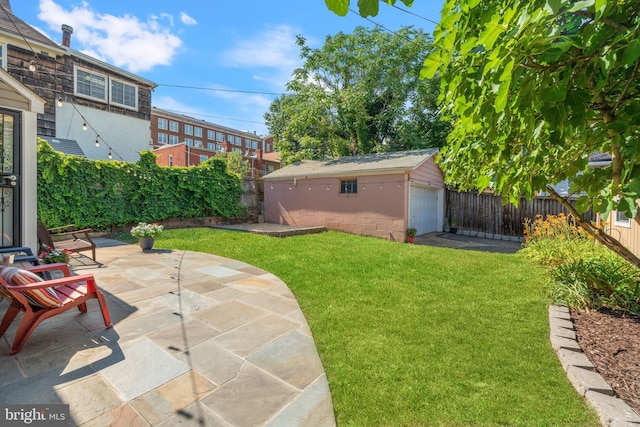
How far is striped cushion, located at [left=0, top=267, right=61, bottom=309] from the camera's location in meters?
2.83

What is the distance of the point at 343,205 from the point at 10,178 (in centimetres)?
922

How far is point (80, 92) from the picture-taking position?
42.9 ft

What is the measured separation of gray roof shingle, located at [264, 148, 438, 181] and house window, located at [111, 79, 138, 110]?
25.9ft

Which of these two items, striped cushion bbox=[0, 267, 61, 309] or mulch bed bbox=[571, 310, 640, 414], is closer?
mulch bed bbox=[571, 310, 640, 414]

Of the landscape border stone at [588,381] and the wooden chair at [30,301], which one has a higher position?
the wooden chair at [30,301]

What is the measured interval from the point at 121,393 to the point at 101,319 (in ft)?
5.62

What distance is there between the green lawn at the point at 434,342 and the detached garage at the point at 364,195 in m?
4.09

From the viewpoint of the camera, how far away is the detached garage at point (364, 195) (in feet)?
34.1

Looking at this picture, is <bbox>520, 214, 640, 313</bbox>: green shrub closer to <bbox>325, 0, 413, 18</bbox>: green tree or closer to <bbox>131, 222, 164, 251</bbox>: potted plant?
<bbox>325, 0, 413, 18</bbox>: green tree

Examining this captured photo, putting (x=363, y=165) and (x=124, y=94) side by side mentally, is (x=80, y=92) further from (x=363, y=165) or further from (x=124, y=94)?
(x=363, y=165)

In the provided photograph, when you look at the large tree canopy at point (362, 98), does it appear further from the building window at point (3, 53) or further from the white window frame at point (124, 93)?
the building window at point (3, 53)

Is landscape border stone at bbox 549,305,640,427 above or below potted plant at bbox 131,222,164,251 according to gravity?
below

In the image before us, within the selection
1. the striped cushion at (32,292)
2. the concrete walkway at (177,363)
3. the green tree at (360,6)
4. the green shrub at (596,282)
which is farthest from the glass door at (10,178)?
the green shrub at (596,282)

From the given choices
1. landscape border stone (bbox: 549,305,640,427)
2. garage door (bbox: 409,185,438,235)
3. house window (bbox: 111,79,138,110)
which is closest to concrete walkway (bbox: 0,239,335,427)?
landscape border stone (bbox: 549,305,640,427)
